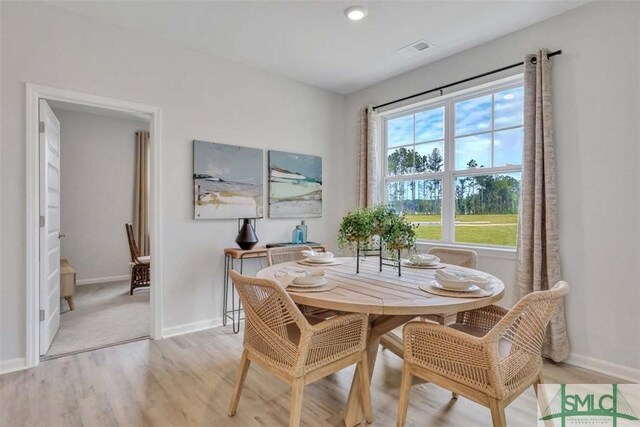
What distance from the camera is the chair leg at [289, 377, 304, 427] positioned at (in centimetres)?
147

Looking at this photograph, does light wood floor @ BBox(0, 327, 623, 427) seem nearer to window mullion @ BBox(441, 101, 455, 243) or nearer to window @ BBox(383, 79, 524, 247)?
window @ BBox(383, 79, 524, 247)

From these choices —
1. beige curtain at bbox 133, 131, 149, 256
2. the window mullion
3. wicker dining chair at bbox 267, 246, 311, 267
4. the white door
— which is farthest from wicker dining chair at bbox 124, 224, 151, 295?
the window mullion

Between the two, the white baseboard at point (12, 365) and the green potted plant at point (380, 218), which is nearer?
the green potted plant at point (380, 218)

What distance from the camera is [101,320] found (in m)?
3.44

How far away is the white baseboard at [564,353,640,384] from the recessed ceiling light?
9.99 ft

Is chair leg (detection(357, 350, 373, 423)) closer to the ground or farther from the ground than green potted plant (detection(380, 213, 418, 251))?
closer to the ground

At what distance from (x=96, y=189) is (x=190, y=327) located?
325 cm

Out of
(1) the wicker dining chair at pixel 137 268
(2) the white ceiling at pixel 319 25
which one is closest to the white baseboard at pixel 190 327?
(1) the wicker dining chair at pixel 137 268

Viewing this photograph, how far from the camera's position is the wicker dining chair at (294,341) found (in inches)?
58.7

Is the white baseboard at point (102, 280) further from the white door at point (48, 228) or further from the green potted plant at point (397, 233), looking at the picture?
the green potted plant at point (397, 233)

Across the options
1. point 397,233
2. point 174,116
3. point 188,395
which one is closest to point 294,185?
point 174,116

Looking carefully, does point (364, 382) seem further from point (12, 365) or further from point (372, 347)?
point (12, 365)

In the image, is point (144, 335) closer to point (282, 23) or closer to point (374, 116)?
point (282, 23)

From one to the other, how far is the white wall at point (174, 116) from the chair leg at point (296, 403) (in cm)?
202
